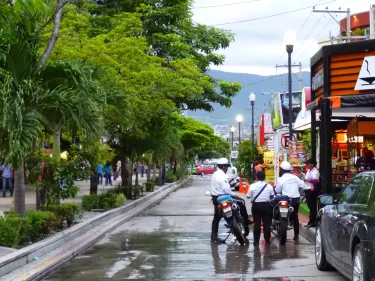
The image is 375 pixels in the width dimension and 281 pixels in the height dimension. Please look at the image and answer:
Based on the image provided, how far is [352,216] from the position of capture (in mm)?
8938

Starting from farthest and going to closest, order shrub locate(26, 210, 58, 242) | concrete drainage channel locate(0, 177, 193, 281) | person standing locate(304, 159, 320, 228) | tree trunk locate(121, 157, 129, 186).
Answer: tree trunk locate(121, 157, 129, 186) → person standing locate(304, 159, 320, 228) → shrub locate(26, 210, 58, 242) → concrete drainage channel locate(0, 177, 193, 281)

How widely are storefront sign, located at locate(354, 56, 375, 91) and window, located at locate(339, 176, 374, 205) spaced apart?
20.8ft

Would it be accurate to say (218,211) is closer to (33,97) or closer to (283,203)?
(283,203)

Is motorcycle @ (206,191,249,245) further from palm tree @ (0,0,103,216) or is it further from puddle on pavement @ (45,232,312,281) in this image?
palm tree @ (0,0,103,216)

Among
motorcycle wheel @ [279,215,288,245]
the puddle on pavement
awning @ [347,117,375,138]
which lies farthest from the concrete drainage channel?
awning @ [347,117,375,138]

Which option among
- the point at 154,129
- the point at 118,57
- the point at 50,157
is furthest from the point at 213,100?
the point at 50,157

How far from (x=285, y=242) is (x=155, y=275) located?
16.4ft

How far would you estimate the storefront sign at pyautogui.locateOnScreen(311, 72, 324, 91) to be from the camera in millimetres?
17859

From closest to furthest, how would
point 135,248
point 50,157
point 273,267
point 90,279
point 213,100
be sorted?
point 90,279 → point 273,267 → point 135,248 → point 50,157 → point 213,100

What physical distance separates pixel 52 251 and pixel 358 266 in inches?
263

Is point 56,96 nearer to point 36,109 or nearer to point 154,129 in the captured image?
point 36,109

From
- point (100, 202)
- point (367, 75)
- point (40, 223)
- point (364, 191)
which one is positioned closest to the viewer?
point (364, 191)

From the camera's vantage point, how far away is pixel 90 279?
1073cm

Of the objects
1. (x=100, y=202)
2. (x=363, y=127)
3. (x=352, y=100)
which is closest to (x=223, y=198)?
(x=352, y=100)
